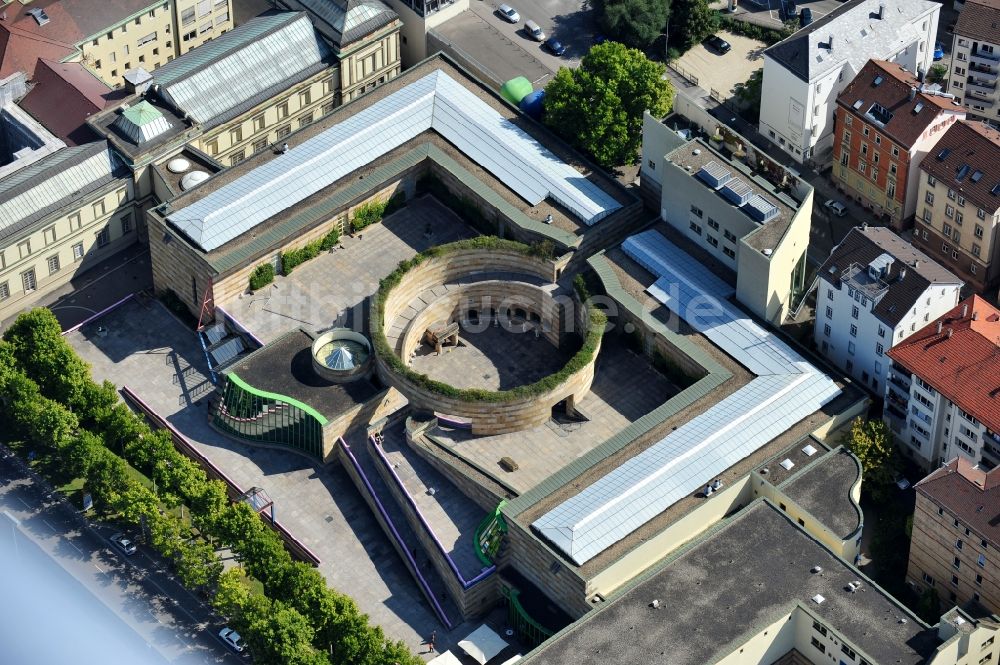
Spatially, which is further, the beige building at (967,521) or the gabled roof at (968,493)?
the beige building at (967,521)

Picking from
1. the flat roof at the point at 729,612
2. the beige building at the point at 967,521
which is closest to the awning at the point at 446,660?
the flat roof at the point at 729,612

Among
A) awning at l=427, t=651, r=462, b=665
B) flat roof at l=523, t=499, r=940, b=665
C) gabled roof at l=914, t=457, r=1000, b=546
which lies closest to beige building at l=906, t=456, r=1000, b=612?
gabled roof at l=914, t=457, r=1000, b=546

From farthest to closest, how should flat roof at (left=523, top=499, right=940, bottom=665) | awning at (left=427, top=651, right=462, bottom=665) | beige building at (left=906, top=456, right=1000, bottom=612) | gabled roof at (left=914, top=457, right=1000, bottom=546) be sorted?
awning at (left=427, top=651, right=462, bottom=665), beige building at (left=906, top=456, right=1000, bottom=612), gabled roof at (left=914, top=457, right=1000, bottom=546), flat roof at (left=523, top=499, right=940, bottom=665)

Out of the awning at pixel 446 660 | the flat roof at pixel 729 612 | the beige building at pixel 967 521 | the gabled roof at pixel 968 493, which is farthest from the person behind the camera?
the awning at pixel 446 660

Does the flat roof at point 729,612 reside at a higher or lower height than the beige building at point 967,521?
lower

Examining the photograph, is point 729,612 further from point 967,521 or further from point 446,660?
point 446,660

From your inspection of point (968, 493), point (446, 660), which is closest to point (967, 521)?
point (968, 493)

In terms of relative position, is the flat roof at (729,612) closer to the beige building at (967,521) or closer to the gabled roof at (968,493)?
the beige building at (967,521)

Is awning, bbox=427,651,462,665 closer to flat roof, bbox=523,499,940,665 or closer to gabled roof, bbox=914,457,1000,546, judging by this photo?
flat roof, bbox=523,499,940,665
